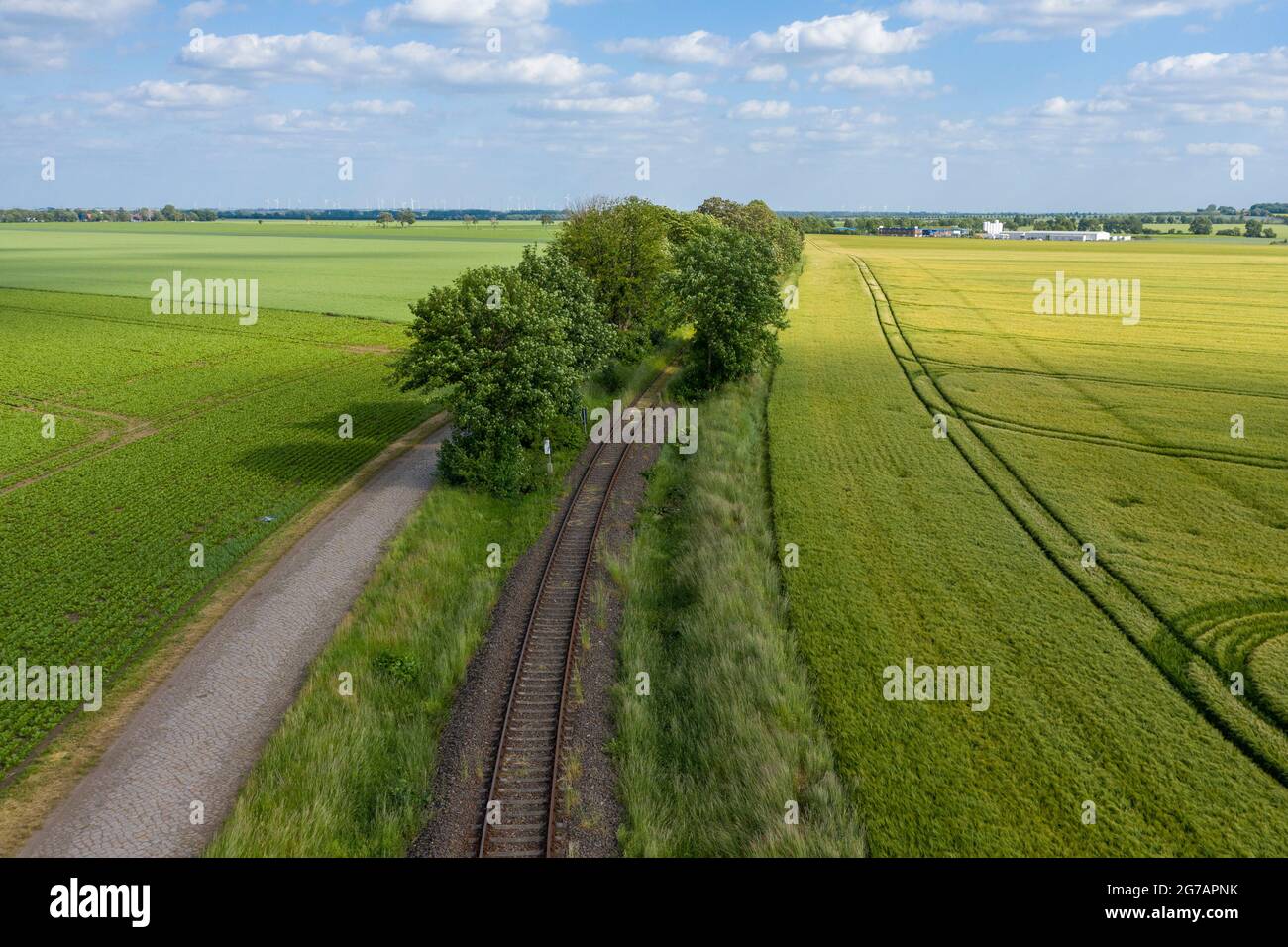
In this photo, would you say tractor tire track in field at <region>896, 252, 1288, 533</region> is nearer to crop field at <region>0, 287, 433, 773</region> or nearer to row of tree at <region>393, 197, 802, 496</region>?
row of tree at <region>393, 197, 802, 496</region>

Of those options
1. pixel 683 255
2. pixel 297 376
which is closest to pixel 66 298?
pixel 297 376

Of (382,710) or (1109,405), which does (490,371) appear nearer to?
(382,710)

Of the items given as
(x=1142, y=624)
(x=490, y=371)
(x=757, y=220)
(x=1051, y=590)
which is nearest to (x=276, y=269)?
(x=757, y=220)

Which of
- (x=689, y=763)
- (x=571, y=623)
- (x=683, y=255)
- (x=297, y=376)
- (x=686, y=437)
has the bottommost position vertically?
(x=689, y=763)

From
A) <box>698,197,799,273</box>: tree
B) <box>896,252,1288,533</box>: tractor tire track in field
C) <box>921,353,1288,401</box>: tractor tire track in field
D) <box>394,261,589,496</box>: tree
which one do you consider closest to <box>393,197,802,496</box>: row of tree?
<box>394,261,589,496</box>: tree

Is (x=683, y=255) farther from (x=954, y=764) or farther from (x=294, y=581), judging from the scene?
(x=954, y=764)

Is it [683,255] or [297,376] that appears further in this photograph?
[297,376]
